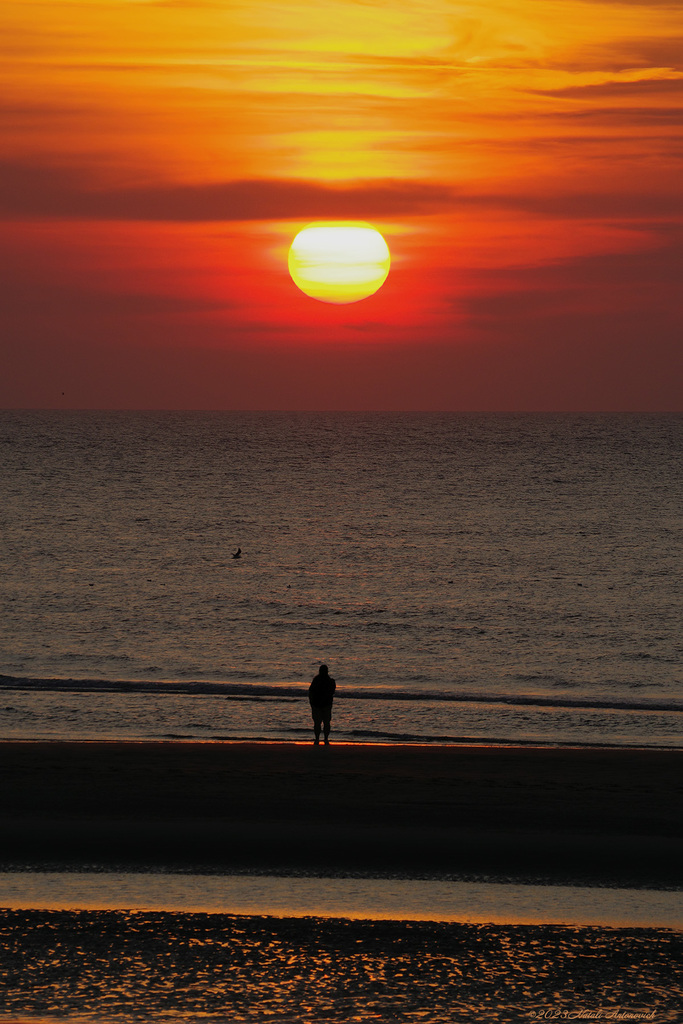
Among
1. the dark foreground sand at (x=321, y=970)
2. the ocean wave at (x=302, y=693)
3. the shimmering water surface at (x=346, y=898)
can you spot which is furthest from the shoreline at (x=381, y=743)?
the dark foreground sand at (x=321, y=970)

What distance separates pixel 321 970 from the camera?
1097 cm

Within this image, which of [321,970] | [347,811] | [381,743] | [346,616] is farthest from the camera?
[346,616]

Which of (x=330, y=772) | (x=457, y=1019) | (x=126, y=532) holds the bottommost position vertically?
(x=457, y=1019)

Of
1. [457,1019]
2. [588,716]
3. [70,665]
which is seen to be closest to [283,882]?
[457,1019]

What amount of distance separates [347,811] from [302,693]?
1689cm

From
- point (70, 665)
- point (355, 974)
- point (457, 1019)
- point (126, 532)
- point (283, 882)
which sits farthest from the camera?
point (126, 532)

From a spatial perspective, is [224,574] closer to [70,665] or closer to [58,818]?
[70,665]

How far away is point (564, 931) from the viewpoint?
12.3 meters

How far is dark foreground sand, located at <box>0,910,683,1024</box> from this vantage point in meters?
9.92

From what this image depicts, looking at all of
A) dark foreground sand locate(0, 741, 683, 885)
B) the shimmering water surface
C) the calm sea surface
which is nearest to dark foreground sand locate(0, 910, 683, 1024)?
the shimmering water surface

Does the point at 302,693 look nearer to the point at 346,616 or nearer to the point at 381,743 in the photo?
the point at 381,743

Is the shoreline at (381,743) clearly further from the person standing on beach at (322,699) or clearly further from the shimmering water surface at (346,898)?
the shimmering water surface at (346,898)

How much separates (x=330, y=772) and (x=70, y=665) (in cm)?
2023

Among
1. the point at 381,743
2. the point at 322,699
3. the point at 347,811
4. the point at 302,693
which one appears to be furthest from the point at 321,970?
the point at 302,693
